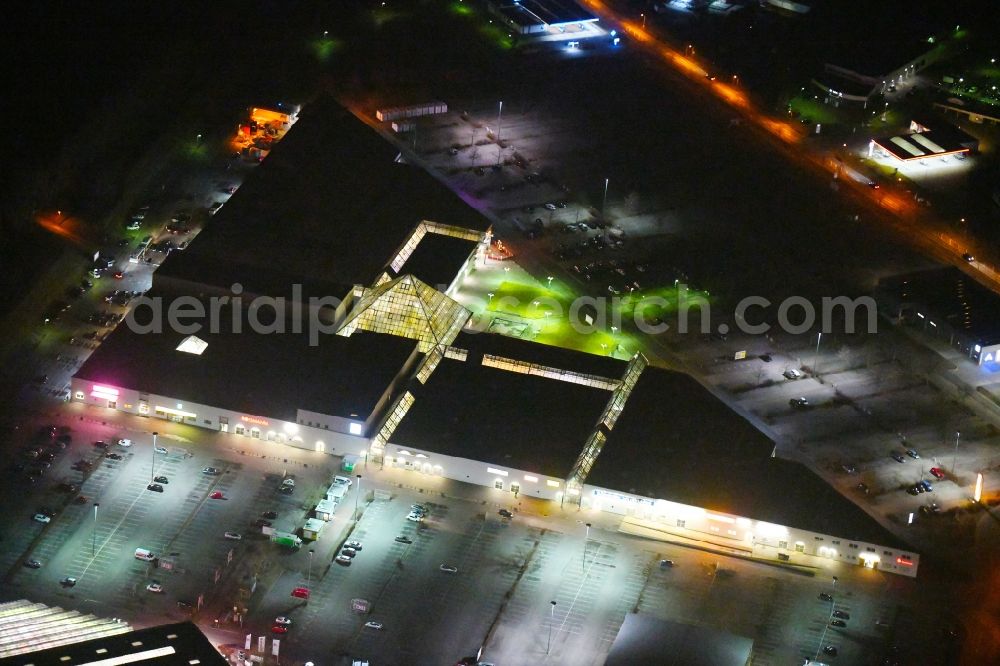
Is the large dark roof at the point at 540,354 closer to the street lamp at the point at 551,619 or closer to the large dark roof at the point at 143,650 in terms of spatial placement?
the street lamp at the point at 551,619

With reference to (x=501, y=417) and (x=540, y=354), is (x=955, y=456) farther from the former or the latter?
(x=501, y=417)

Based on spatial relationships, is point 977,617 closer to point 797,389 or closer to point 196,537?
point 797,389

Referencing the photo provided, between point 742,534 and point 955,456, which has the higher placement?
point 955,456

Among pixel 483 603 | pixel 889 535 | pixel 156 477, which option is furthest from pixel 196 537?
pixel 889 535

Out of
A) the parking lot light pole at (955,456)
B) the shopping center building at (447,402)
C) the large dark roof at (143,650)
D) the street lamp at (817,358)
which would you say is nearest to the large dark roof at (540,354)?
the shopping center building at (447,402)

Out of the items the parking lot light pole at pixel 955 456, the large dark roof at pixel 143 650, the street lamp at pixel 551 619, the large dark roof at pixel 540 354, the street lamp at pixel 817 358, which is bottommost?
the large dark roof at pixel 143 650

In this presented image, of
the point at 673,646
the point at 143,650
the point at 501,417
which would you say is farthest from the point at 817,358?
the point at 143,650

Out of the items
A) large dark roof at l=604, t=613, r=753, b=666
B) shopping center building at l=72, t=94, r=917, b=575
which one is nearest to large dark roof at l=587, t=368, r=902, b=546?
shopping center building at l=72, t=94, r=917, b=575
